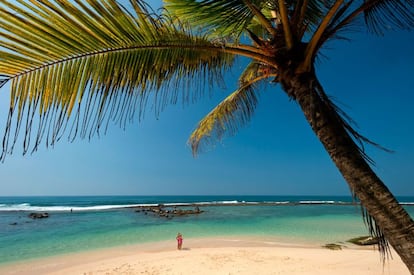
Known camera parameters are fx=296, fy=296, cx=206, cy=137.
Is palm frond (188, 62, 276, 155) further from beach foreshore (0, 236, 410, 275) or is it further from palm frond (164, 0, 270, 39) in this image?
beach foreshore (0, 236, 410, 275)

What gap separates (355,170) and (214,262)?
9.98 metres

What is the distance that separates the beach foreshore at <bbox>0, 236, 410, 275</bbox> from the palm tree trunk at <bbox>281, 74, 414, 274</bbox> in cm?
840

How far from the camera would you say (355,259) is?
10.7 metres

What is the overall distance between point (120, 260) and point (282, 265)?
616 cm

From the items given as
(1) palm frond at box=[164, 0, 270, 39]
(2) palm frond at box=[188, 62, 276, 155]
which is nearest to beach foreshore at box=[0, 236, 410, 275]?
(2) palm frond at box=[188, 62, 276, 155]

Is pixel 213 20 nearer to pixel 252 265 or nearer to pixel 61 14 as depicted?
pixel 61 14

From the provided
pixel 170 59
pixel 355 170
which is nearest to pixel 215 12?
pixel 170 59

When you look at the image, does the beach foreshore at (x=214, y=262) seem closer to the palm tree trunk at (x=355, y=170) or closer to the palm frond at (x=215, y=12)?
the palm tree trunk at (x=355, y=170)

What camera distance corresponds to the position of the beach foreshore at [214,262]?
9.41 metres

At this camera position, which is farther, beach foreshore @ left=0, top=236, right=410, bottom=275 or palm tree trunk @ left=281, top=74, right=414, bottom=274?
beach foreshore @ left=0, top=236, right=410, bottom=275

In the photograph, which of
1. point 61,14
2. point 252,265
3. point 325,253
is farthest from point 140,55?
point 325,253

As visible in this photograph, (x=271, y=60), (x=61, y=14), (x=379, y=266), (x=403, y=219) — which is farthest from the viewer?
(x=379, y=266)

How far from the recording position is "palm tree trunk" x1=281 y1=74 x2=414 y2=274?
1.60 metres

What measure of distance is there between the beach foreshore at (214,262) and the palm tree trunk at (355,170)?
8401mm
